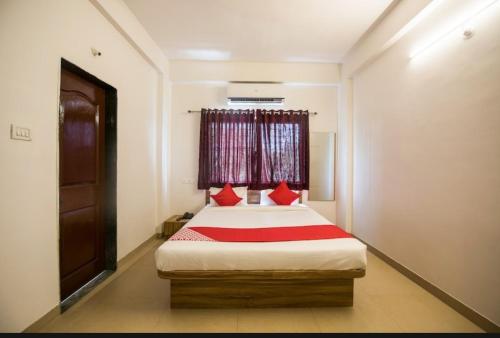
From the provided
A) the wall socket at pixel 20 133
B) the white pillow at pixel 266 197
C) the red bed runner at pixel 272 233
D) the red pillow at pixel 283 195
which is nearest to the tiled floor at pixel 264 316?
the red bed runner at pixel 272 233

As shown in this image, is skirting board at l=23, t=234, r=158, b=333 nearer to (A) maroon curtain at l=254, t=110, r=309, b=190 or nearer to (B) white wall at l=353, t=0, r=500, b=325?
(A) maroon curtain at l=254, t=110, r=309, b=190

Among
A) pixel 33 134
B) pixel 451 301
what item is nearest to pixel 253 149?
pixel 33 134

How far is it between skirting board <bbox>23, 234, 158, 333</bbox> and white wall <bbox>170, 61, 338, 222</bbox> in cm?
96

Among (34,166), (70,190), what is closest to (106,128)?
(70,190)

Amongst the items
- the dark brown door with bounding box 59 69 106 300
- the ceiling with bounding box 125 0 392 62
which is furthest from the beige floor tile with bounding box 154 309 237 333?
the ceiling with bounding box 125 0 392 62

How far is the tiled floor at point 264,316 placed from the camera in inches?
75.4

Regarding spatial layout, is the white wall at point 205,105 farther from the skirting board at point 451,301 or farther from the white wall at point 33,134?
the white wall at point 33,134

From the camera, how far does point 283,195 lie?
421cm

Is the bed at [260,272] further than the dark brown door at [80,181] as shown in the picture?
No

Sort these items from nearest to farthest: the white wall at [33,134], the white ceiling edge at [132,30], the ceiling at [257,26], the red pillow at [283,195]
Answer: the white wall at [33,134] → the white ceiling edge at [132,30] → the ceiling at [257,26] → the red pillow at [283,195]

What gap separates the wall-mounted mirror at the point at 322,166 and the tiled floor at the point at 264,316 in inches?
84.0

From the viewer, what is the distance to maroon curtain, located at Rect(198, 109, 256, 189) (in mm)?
4383

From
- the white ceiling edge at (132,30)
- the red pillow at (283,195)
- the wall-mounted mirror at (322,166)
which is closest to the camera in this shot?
the white ceiling edge at (132,30)

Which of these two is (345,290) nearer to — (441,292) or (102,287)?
(441,292)
